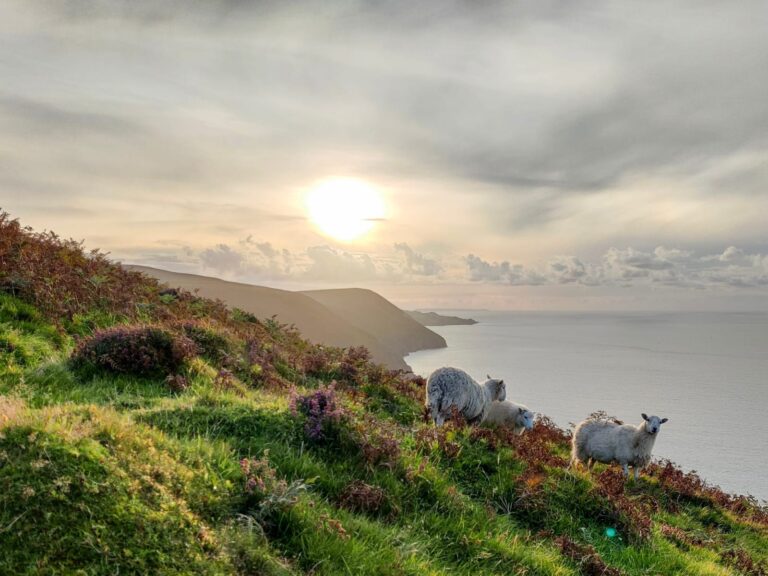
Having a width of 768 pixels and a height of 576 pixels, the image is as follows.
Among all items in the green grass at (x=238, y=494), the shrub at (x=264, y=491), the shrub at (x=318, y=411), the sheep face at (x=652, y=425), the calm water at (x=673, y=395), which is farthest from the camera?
the calm water at (x=673, y=395)

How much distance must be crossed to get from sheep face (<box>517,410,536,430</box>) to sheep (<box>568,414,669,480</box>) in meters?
1.62

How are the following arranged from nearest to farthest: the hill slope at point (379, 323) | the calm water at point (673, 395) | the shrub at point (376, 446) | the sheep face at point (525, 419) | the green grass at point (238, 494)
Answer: the green grass at point (238, 494)
the shrub at point (376, 446)
the sheep face at point (525, 419)
the calm water at point (673, 395)
the hill slope at point (379, 323)

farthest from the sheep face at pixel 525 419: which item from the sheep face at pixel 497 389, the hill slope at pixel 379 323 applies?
the hill slope at pixel 379 323

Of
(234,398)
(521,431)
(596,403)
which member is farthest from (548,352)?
(234,398)

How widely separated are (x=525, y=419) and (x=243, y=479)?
49.6 feet

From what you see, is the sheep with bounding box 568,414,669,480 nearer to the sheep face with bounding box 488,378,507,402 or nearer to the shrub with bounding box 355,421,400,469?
the sheep face with bounding box 488,378,507,402

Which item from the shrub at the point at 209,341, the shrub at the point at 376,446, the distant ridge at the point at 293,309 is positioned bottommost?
the distant ridge at the point at 293,309

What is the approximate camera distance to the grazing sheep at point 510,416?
60.5 feet

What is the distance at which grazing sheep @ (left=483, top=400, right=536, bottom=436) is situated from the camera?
18.4 metres

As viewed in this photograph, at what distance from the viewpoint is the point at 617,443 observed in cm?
1695

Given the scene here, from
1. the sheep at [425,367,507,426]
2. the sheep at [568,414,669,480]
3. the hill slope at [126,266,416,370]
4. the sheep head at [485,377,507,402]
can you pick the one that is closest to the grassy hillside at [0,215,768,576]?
the sheep at [568,414,669,480]

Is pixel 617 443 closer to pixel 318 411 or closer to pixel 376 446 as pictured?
pixel 376 446

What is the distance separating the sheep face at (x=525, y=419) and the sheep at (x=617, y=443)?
1.62 meters

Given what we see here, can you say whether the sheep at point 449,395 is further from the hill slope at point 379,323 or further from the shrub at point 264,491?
the hill slope at point 379,323
